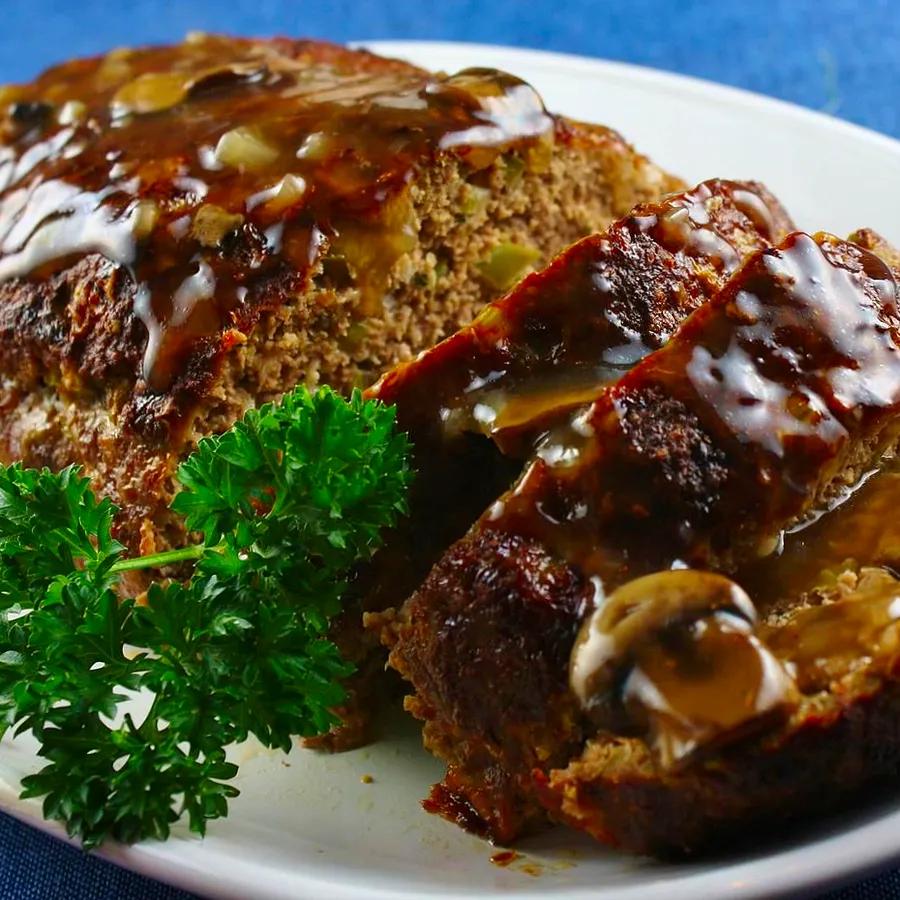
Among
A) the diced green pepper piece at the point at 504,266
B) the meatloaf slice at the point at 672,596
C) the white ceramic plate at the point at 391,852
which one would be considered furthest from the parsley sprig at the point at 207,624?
the diced green pepper piece at the point at 504,266

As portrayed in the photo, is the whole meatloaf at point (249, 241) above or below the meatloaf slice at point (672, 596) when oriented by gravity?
above

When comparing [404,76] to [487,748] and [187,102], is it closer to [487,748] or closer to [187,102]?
[187,102]

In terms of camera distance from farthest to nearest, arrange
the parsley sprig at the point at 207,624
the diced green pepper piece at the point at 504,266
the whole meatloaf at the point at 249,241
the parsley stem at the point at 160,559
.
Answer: the diced green pepper piece at the point at 504,266 < the whole meatloaf at the point at 249,241 < the parsley stem at the point at 160,559 < the parsley sprig at the point at 207,624

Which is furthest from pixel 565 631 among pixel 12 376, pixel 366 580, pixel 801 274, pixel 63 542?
pixel 12 376

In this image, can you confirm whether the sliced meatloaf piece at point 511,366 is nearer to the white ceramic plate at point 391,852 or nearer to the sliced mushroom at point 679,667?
the white ceramic plate at point 391,852

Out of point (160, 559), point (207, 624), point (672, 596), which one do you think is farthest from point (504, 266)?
point (672, 596)

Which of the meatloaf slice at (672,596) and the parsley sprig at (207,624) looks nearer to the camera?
the meatloaf slice at (672,596)

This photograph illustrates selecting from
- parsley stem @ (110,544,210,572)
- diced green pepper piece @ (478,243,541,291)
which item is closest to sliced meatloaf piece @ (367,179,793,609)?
parsley stem @ (110,544,210,572)

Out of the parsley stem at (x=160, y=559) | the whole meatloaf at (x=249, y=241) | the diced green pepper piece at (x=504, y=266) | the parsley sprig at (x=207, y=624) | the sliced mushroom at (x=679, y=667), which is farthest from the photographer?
the diced green pepper piece at (x=504, y=266)
